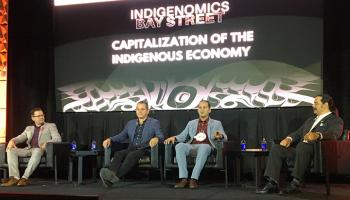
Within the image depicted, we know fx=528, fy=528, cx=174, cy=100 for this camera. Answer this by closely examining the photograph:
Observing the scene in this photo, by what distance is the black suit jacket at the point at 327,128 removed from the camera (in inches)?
195

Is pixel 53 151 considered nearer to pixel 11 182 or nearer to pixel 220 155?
pixel 11 182

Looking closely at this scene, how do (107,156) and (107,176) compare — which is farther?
(107,156)

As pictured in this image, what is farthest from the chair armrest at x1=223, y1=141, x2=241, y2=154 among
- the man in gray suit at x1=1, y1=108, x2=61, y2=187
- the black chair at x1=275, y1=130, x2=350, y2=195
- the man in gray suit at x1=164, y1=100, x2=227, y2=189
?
the man in gray suit at x1=1, y1=108, x2=61, y2=187

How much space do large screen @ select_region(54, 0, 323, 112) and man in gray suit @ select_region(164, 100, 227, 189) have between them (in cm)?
64

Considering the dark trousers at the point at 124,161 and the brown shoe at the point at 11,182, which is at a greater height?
the dark trousers at the point at 124,161

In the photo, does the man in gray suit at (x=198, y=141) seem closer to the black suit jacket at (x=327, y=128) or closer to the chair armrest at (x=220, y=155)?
the chair armrest at (x=220, y=155)

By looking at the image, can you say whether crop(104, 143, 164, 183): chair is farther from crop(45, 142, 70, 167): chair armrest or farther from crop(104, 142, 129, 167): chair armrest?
crop(45, 142, 70, 167): chair armrest

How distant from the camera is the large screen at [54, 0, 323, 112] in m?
Answer: 6.22

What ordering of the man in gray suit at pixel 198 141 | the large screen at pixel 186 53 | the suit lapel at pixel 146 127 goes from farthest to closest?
the large screen at pixel 186 53 < the suit lapel at pixel 146 127 < the man in gray suit at pixel 198 141

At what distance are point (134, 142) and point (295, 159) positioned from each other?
1962 millimetres

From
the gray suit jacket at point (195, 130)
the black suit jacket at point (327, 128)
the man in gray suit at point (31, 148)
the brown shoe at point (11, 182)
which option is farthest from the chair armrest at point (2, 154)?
the black suit jacket at point (327, 128)

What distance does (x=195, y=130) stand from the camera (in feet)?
19.6

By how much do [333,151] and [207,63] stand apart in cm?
219

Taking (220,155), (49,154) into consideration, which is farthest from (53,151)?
(220,155)
